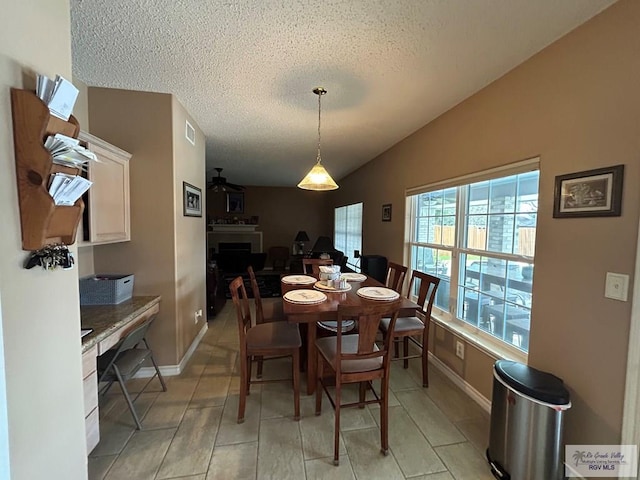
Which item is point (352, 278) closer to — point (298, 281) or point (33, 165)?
point (298, 281)

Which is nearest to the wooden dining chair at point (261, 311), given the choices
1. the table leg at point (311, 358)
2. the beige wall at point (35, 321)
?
the table leg at point (311, 358)

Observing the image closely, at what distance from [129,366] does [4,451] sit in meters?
1.16

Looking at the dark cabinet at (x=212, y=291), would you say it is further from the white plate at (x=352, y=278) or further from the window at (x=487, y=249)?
the window at (x=487, y=249)

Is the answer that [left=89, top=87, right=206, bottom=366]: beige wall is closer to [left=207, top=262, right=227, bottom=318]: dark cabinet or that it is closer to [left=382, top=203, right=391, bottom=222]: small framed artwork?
[left=207, top=262, right=227, bottom=318]: dark cabinet

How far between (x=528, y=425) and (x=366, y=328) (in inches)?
36.9

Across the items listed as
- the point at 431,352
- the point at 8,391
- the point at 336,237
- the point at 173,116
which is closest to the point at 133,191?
the point at 173,116

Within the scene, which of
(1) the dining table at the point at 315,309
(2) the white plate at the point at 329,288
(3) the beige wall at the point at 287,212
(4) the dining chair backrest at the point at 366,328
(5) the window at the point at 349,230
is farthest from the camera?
(3) the beige wall at the point at 287,212

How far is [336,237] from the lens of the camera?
25.1 feet

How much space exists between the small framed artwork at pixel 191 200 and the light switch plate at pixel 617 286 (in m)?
3.18

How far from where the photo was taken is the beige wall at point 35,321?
852mm

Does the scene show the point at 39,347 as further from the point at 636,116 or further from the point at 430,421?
the point at 636,116

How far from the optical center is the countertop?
1.65m

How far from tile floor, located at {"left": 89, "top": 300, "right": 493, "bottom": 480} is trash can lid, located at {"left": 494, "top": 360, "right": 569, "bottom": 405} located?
1.93 ft

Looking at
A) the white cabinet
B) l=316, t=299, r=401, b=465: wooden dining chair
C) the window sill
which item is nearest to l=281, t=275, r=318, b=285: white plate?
l=316, t=299, r=401, b=465: wooden dining chair
